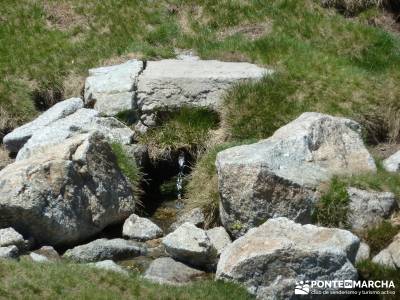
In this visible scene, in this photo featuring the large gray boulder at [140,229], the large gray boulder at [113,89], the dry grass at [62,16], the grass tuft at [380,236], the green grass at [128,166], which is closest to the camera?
the grass tuft at [380,236]

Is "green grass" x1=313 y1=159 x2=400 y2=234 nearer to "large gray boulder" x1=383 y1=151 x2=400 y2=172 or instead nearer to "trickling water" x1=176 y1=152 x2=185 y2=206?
"large gray boulder" x1=383 y1=151 x2=400 y2=172

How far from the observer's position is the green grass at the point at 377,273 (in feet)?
39.1

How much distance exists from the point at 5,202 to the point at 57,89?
6150mm

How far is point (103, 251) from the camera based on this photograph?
522 inches

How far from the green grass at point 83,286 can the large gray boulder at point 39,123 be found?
5.87 metres

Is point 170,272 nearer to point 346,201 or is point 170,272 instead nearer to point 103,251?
point 103,251

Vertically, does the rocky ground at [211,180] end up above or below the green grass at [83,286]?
below

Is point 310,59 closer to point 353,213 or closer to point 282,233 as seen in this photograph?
point 353,213

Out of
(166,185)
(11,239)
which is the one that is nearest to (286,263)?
(11,239)

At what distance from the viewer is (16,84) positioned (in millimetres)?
18812

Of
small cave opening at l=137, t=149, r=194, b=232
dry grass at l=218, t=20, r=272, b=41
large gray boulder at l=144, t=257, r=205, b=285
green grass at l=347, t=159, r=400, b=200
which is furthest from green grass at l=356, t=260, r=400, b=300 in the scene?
dry grass at l=218, t=20, r=272, b=41

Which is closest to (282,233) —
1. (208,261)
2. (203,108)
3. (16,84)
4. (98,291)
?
(208,261)

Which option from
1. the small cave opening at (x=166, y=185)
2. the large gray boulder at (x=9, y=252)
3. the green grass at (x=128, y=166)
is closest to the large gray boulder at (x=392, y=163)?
the small cave opening at (x=166, y=185)

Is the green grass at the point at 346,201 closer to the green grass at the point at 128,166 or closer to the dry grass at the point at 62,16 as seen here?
the green grass at the point at 128,166
